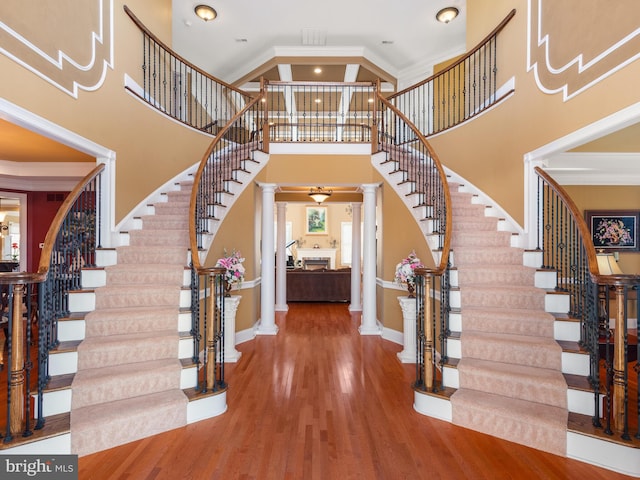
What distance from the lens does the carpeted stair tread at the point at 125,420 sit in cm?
244

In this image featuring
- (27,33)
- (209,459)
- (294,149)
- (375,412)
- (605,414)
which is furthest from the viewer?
(294,149)

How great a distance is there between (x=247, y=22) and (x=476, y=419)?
24.6 feet

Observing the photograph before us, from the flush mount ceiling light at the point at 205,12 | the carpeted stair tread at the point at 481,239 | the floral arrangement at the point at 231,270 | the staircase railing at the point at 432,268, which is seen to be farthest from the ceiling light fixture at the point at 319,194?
the carpeted stair tread at the point at 481,239

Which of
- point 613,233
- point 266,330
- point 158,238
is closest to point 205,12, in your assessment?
point 158,238

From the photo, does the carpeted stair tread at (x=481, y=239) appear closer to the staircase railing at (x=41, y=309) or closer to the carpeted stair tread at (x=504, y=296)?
the carpeted stair tread at (x=504, y=296)

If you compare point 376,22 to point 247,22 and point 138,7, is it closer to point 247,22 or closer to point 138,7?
point 247,22

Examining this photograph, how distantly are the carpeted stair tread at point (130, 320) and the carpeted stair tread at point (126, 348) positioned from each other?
0.05 metres

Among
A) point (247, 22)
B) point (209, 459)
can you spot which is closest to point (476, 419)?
point (209, 459)

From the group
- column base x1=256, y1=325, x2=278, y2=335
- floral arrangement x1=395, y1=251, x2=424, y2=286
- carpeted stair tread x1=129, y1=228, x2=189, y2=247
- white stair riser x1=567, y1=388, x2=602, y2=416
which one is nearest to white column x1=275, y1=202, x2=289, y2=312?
column base x1=256, y1=325, x2=278, y2=335

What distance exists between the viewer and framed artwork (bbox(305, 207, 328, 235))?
14523 mm

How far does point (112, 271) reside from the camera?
3615 millimetres

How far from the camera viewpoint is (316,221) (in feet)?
47.6

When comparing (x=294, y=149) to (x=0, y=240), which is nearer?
(x=294, y=149)

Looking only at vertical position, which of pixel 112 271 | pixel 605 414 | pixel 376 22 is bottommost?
pixel 605 414
